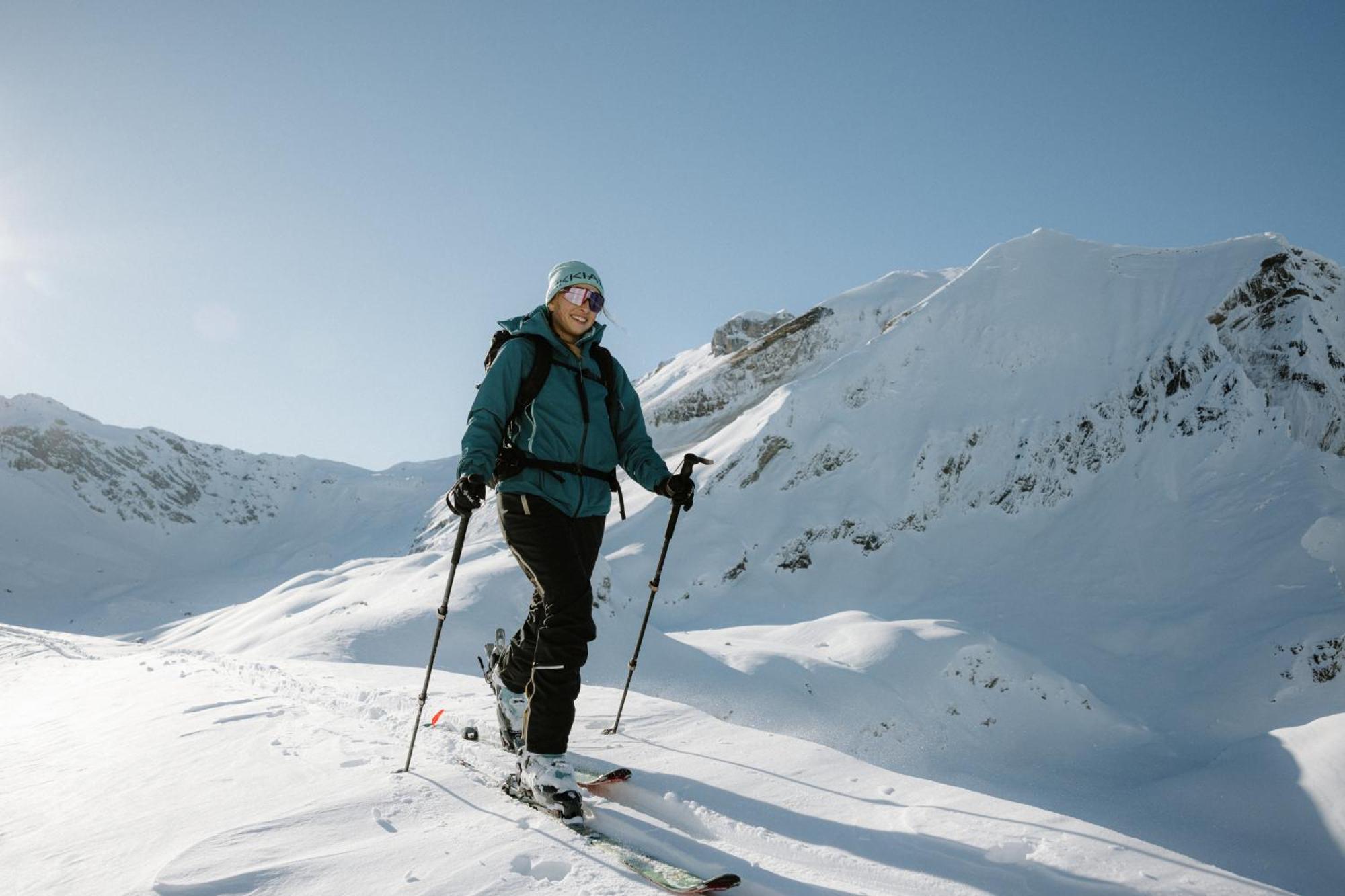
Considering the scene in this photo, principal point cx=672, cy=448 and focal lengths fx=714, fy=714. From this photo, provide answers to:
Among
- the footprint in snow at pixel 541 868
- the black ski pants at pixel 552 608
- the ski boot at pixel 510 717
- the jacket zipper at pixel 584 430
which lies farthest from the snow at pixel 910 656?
the jacket zipper at pixel 584 430

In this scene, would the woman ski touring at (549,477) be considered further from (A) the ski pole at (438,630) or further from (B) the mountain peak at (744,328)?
(B) the mountain peak at (744,328)

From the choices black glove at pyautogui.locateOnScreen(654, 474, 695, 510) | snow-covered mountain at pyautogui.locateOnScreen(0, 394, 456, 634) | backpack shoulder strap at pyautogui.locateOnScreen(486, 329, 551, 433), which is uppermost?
backpack shoulder strap at pyautogui.locateOnScreen(486, 329, 551, 433)

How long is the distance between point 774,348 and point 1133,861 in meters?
41.8

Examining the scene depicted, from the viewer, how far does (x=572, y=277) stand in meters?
4.18

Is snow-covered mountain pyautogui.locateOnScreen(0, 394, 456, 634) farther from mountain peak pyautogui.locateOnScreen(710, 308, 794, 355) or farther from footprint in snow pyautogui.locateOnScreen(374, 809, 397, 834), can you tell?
footprint in snow pyautogui.locateOnScreen(374, 809, 397, 834)

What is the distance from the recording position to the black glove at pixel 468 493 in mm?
3553

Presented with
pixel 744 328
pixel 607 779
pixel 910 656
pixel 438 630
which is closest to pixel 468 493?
pixel 438 630

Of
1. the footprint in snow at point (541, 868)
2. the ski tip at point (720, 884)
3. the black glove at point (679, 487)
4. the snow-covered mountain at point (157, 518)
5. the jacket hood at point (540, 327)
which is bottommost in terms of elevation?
the snow-covered mountain at point (157, 518)

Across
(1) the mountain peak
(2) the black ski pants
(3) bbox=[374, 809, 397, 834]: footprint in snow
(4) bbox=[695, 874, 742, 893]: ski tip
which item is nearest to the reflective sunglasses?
(2) the black ski pants

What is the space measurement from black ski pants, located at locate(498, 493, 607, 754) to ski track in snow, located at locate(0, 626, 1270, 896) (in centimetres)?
41

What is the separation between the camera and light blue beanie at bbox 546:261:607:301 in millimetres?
4160

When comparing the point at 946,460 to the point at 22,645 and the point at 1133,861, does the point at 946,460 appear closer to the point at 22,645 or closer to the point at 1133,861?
the point at 1133,861

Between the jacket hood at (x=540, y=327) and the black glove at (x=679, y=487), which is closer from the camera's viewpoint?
the jacket hood at (x=540, y=327)

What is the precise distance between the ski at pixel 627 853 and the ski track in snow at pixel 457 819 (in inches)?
2.3
